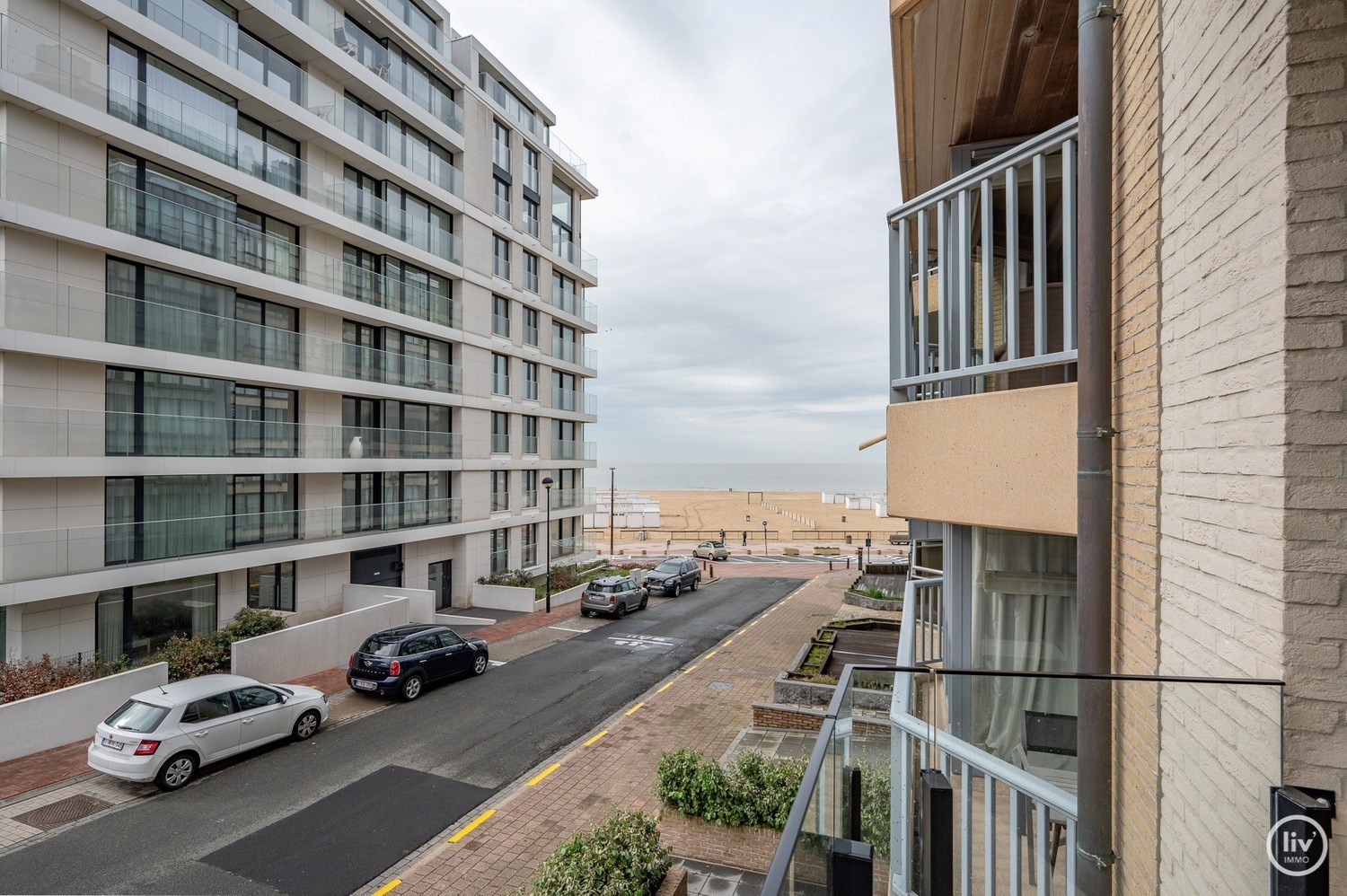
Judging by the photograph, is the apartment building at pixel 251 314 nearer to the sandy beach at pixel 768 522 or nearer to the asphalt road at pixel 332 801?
the asphalt road at pixel 332 801

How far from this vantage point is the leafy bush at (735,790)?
30.7 ft

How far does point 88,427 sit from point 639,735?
45.9 ft

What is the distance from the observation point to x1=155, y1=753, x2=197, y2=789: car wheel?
1105 centimetres

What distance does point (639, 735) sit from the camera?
1400 centimetres

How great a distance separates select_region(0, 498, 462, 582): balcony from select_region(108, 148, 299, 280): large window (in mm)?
7012

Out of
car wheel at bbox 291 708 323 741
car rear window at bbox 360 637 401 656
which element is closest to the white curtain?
car wheel at bbox 291 708 323 741

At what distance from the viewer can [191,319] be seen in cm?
1712

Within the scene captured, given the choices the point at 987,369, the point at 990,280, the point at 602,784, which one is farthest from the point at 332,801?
the point at 990,280

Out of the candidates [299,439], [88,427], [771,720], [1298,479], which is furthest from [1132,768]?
[299,439]

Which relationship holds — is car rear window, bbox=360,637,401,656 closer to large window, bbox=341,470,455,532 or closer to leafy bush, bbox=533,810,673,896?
large window, bbox=341,470,455,532

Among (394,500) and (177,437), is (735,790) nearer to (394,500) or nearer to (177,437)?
(177,437)

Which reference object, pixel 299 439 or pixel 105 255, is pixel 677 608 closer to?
pixel 299 439

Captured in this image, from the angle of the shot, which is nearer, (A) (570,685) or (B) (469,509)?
(A) (570,685)

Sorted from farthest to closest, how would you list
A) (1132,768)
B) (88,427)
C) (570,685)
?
1. (570,685)
2. (88,427)
3. (1132,768)
